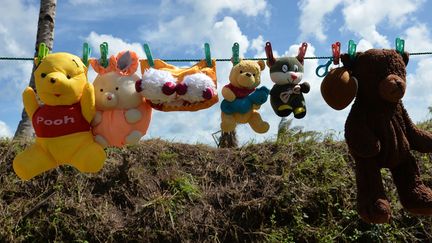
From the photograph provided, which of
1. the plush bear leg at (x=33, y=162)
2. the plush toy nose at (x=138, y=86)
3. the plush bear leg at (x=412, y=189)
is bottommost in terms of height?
the plush bear leg at (x=412, y=189)

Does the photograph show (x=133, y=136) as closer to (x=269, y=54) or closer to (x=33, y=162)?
(x=33, y=162)

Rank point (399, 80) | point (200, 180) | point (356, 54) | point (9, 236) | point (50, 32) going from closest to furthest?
1. point (399, 80)
2. point (356, 54)
3. point (9, 236)
4. point (50, 32)
5. point (200, 180)

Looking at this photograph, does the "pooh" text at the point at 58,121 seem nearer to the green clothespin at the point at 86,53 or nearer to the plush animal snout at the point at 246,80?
the green clothespin at the point at 86,53

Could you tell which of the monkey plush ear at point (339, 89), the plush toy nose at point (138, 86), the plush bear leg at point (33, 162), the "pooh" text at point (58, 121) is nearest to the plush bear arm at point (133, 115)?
the plush toy nose at point (138, 86)

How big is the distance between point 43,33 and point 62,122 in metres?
2.27

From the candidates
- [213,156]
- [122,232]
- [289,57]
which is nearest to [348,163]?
[213,156]

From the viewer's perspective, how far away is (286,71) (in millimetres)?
2818

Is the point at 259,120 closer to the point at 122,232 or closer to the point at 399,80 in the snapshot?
the point at 399,80

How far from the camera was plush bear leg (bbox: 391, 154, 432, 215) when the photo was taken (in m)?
2.57

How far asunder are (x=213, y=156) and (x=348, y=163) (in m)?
1.32

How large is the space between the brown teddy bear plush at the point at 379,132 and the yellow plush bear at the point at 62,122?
1158mm

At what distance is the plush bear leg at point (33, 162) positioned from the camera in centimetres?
258

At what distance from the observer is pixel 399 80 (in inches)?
96.0

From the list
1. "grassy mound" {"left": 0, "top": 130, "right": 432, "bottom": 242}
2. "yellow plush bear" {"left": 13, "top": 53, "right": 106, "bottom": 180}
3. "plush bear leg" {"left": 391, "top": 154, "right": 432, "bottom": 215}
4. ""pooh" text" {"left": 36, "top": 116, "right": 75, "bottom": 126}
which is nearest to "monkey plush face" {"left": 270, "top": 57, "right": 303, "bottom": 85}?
"plush bear leg" {"left": 391, "top": 154, "right": 432, "bottom": 215}
